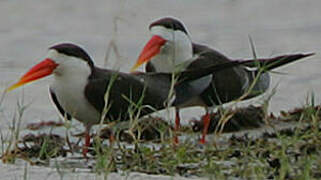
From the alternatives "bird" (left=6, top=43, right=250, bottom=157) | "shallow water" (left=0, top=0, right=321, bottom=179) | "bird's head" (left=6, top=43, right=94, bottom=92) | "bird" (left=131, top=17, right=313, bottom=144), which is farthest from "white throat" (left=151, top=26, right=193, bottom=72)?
"shallow water" (left=0, top=0, right=321, bottom=179)

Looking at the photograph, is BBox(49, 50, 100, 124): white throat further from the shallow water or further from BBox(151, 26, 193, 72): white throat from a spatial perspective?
the shallow water

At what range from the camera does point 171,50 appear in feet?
23.7

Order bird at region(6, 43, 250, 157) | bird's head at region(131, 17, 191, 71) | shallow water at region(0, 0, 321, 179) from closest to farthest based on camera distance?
bird at region(6, 43, 250, 157)
bird's head at region(131, 17, 191, 71)
shallow water at region(0, 0, 321, 179)

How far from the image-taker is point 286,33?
10.9m

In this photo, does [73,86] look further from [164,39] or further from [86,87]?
[164,39]

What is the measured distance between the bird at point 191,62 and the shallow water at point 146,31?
0.78 meters

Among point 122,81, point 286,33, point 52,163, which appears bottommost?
point 52,163

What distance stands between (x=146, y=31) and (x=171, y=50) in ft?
12.9

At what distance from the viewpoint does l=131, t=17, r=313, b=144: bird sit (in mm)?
7148

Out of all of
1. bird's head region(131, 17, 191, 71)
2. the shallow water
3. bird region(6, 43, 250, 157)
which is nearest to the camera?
bird region(6, 43, 250, 157)

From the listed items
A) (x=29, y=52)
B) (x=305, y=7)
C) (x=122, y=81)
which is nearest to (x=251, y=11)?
(x=305, y=7)

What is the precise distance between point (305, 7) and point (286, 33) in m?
1.40

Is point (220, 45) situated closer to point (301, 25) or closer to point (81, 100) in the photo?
point (301, 25)

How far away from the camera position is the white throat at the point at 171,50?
7203 millimetres
